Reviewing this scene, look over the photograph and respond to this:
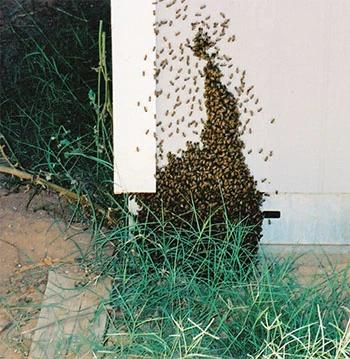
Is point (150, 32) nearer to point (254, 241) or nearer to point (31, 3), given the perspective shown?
point (254, 241)

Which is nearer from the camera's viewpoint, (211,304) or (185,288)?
(211,304)

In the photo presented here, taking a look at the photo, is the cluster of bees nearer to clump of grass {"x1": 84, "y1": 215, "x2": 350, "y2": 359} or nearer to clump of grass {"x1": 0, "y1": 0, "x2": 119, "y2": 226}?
clump of grass {"x1": 84, "y1": 215, "x2": 350, "y2": 359}

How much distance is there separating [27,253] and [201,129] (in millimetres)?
1063

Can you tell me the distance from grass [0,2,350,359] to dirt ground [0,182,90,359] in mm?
131

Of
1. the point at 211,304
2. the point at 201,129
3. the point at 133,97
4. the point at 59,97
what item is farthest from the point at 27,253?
the point at 59,97

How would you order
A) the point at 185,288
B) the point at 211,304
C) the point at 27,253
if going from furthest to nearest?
the point at 27,253 < the point at 185,288 < the point at 211,304

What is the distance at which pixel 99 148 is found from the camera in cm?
543

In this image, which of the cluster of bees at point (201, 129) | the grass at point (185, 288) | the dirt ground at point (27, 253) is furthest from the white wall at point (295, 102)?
the dirt ground at point (27, 253)

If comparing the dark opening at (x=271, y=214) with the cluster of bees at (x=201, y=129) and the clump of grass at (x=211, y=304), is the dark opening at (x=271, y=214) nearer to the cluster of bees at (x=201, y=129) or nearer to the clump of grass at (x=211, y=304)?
the cluster of bees at (x=201, y=129)

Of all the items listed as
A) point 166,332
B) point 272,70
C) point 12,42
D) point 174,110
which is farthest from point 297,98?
point 12,42

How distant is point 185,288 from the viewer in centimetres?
462

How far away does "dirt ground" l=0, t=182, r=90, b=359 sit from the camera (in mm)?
4707

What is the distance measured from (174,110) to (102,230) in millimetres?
788

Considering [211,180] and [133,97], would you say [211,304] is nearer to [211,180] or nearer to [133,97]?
[211,180]
